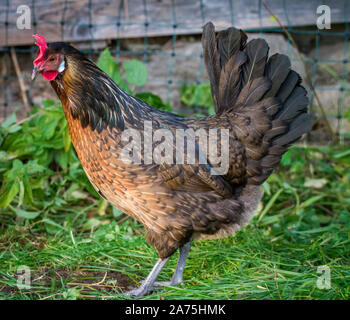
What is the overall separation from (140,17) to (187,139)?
3.18 m

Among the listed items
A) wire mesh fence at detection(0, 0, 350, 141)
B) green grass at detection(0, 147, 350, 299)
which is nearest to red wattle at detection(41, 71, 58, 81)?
green grass at detection(0, 147, 350, 299)

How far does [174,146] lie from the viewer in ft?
9.40

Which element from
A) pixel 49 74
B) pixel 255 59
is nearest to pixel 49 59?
pixel 49 74

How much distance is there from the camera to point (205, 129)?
10.1 ft

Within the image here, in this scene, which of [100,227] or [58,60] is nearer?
[58,60]

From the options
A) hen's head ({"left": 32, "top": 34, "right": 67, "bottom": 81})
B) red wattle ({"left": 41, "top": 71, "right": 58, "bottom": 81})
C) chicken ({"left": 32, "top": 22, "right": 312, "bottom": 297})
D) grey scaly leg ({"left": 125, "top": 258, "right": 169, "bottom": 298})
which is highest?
hen's head ({"left": 32, "top": 34, "right": 67, "bottom": 81})

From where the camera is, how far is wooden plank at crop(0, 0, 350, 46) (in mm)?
5414

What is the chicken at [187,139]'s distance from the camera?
277 centimetres

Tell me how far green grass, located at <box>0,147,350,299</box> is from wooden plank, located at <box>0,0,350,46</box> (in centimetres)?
203

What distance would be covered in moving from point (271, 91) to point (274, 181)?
173 cm

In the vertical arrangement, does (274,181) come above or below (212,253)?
above

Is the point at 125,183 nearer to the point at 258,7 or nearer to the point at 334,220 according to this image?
the point at 334,220

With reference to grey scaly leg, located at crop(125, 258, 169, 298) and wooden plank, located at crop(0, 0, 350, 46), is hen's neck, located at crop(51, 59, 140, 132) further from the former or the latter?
wooden plank, located at crop(0, 0, 350, 46)
